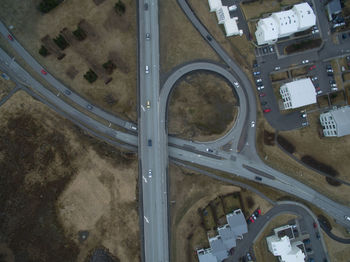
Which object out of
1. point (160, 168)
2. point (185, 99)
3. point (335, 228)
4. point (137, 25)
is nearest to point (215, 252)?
point (160, 168)

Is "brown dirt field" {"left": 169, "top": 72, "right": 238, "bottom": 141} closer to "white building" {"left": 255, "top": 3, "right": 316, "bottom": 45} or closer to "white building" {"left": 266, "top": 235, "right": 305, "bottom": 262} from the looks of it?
"white building" {"left": 255, "top": 3, "right": 316, "bottom": 45}

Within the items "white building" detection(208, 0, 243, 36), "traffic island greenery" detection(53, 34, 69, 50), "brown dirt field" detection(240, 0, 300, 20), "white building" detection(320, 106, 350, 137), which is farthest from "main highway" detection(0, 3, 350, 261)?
"white building" detection(320, 106, 350, 137)

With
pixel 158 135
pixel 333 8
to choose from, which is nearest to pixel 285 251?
pixel 158 135

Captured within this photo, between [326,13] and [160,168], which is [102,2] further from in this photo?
[326,13]

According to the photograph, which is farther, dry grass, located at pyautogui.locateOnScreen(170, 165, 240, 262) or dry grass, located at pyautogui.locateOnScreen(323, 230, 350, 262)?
dry grass, located at pyautogui.locateOnScreen(323, 230, 350, 262)

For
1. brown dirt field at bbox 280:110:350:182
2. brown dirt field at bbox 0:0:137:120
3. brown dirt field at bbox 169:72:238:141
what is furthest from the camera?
brown dirt field at bbox 280:110:350:182
